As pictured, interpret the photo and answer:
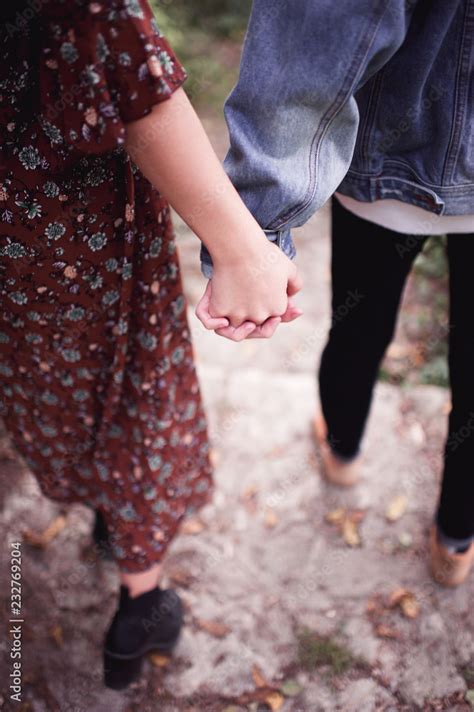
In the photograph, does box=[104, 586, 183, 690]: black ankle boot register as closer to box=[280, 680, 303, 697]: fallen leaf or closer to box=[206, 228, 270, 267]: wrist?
box=[280, 680, 303, 697]: fallen leaf

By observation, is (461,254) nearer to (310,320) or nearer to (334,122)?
(334,122)

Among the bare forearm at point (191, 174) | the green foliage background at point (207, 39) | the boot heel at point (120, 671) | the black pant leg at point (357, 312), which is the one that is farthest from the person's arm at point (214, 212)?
the green foliage background at point (207, 39)

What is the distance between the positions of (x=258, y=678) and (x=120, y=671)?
44 cm

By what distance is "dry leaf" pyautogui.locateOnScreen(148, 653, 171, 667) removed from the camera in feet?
6.36

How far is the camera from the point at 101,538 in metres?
2.16

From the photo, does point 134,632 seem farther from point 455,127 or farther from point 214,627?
point 455,127

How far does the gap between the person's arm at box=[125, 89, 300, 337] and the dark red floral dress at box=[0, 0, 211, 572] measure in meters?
0.04

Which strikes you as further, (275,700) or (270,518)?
(270,518)

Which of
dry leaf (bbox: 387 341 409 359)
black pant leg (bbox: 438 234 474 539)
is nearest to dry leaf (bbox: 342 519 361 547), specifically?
black pant leg (bbox: 438 234 474 539)

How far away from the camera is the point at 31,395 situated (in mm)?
1562

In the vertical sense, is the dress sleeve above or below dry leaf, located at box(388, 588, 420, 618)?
above

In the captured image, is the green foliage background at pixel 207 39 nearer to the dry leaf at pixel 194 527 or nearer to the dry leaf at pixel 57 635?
the dry leaf at pixel 194 527

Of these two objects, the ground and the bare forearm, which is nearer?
the bare forearm

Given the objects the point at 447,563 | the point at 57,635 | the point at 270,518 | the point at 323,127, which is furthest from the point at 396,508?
the point at 323,127
